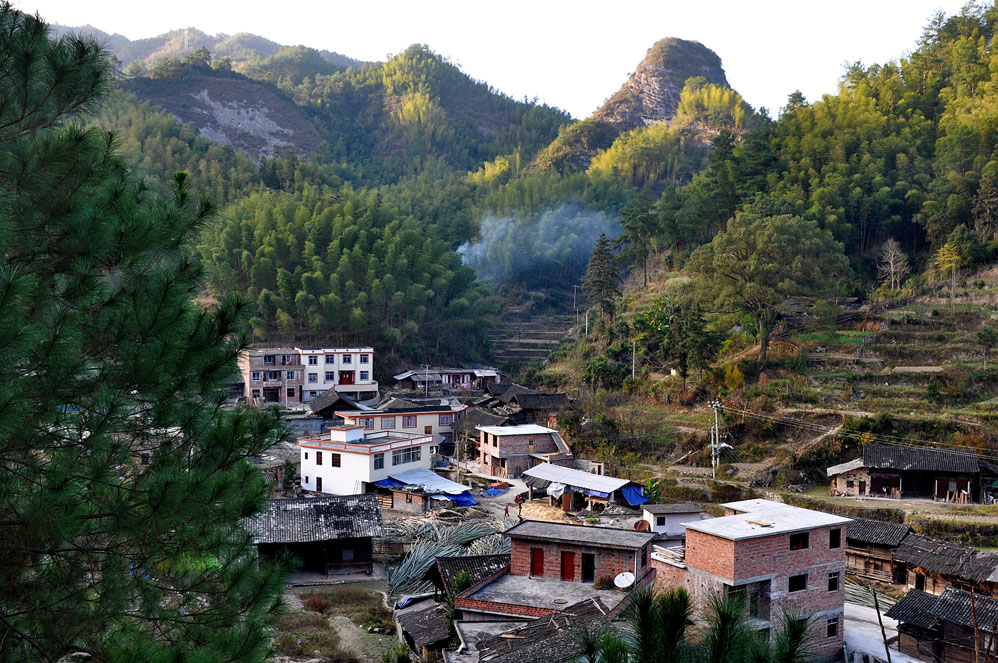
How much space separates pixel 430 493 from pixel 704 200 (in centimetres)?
1978

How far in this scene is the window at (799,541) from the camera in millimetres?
11562

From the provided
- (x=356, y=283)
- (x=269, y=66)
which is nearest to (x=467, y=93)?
(x=269, y=66)

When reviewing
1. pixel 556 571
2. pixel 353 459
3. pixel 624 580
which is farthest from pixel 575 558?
pixel 353 459

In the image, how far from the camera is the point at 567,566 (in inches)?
480

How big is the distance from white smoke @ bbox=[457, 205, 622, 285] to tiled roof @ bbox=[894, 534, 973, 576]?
3344cm

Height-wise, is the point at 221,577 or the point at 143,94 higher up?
the point at 143,94

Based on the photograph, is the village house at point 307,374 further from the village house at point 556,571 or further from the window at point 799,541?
the window at point 799,541

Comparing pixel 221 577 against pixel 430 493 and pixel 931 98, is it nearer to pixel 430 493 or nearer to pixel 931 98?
pixel 430 493

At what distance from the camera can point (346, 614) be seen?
520 inches

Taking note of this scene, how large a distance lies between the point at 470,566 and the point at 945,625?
22.4 ft

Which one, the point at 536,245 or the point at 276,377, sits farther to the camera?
the point at 536,245

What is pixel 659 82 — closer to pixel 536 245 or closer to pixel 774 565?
pixel 536 245

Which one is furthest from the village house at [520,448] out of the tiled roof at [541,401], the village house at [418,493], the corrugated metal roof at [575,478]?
the tiled roof at [541,401]

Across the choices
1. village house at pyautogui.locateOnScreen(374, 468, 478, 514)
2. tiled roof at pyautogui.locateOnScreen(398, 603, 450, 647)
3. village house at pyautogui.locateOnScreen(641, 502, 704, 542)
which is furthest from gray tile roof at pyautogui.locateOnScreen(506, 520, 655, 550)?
village house at pyautogui.locateOnScreen(374, 468, 478, 514)
